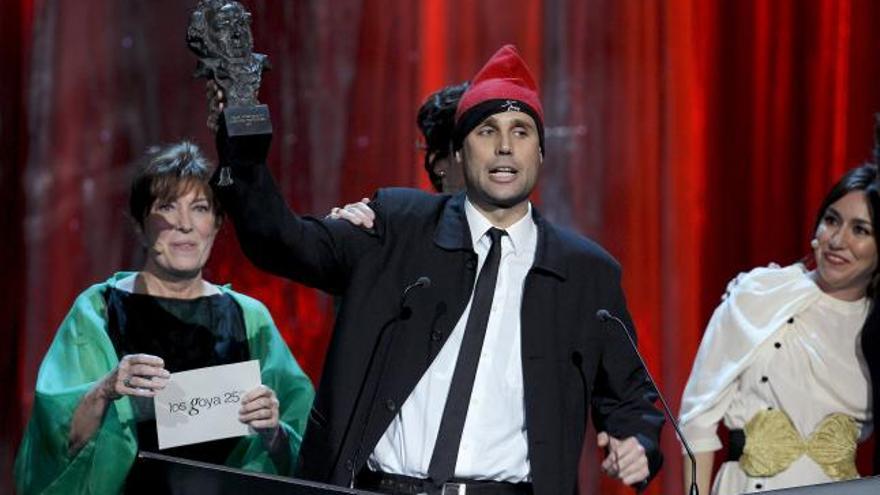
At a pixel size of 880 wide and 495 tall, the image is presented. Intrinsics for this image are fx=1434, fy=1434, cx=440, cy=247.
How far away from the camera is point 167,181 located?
3336mm

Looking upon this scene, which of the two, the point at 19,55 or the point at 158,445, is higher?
the point at 19,55

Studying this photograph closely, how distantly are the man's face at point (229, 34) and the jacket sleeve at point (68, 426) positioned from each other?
0.89 meters

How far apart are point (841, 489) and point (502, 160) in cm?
115

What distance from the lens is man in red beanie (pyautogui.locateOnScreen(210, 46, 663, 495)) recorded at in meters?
2.69

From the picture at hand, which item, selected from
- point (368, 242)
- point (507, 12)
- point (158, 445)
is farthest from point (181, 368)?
point (507, 12)

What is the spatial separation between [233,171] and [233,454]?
95 centimetres

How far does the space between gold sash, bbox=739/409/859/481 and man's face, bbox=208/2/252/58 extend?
1.78 meters

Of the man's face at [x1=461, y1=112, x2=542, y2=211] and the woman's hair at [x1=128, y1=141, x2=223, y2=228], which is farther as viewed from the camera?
the woman's hair at [x1=128, y1=141, x2=223, y2=228]

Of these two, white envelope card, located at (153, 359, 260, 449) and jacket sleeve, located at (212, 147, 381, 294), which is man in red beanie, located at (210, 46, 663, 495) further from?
white envelope card, located at (153, 359, 260, 449)

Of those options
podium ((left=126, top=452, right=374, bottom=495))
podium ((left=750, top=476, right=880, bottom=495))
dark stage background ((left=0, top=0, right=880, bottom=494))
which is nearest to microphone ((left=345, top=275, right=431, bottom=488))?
podium ((left=126, top=452, right=374, bottom=495))

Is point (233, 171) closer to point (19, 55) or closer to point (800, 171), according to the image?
point (19, 55)

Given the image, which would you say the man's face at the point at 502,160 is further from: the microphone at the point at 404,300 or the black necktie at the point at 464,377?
the microphone at the point at 404,300

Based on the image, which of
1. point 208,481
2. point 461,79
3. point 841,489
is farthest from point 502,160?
point 461,79

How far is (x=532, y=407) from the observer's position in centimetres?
273
